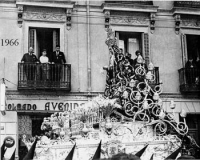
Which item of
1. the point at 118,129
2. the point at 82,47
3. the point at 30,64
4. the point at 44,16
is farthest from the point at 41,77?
the point at 118,129

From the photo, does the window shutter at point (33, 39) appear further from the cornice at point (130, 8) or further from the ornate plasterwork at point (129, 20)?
the ornate plasterwork at point (129, 20)

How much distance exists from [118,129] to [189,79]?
8340 mm

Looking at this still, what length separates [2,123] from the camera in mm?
14766

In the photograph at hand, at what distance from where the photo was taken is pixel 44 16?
16.0 metres

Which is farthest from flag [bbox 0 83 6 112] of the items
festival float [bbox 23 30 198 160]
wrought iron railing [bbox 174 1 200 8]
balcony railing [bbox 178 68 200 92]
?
wrought iron railing [bbox 174 1 200 8]

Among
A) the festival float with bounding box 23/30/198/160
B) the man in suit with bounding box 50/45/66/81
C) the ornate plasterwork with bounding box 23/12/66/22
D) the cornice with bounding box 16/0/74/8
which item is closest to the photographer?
the festival float with bounding box 23/30/198/160

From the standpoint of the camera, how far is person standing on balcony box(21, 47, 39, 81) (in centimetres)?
1496

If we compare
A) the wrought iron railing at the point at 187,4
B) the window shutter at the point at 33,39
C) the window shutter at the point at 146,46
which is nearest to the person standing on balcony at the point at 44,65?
the window shutter at the point at 33,39

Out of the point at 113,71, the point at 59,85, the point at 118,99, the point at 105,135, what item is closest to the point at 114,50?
the point at 113,71

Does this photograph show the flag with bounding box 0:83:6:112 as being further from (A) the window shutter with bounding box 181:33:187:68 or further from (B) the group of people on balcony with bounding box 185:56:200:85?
(A) the window shutter with bounding box 181:33:187:68

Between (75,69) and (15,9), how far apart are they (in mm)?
2918

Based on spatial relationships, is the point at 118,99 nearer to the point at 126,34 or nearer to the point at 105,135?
the point at 105,135

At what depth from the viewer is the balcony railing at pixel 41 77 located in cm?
1497

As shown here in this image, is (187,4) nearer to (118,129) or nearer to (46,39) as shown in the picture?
(46,39)
